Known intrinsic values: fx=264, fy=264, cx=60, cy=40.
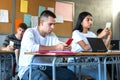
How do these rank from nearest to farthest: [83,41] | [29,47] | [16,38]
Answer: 1. [29,47]
2. [83,41]
3. [16,38]

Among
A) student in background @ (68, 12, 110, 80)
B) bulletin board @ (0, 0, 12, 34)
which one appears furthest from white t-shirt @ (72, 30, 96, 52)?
bulletin board @ (0, 0, 12, 34)

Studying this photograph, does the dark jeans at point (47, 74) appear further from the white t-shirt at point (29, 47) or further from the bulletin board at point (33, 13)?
the bulletin board at point (33, 13)

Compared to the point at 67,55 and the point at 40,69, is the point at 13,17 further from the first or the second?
the point at 67,55

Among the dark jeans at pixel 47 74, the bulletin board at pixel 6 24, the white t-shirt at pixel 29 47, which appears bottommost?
the dark jeans at pixel 47 74

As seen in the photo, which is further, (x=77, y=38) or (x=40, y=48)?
(x=77, y=38)

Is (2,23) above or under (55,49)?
above

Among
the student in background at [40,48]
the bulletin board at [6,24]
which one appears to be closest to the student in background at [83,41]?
the student in background at [40,48]

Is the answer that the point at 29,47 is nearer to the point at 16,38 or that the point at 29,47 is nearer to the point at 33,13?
the point at 16,38

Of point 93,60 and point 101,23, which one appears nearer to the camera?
point 93,60

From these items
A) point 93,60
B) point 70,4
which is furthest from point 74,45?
point 70,4

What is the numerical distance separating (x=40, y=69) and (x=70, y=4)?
3.15 meters

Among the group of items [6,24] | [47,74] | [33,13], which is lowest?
[47,74]

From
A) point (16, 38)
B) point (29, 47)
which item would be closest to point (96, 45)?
point (29, 47)

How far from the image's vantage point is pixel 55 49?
262 centimetres
